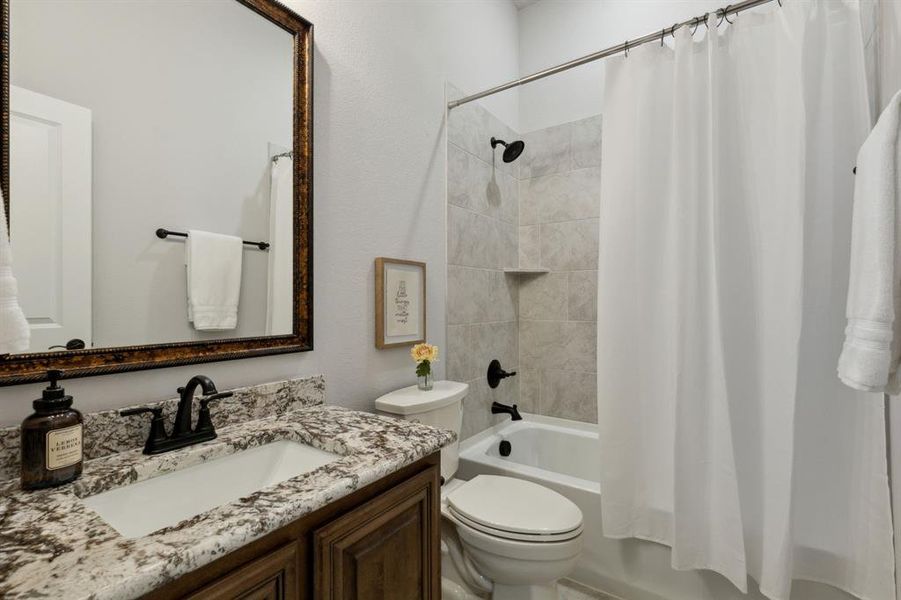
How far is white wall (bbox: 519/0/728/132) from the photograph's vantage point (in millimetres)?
2189

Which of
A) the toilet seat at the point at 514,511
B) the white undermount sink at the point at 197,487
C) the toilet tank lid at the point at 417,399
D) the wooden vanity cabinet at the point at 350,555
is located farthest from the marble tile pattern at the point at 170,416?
the toilet seat at the point at 514,511

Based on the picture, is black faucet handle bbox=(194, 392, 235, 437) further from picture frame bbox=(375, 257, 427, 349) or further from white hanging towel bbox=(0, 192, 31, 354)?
picture frame bbox=(375, 257, 427, 349)

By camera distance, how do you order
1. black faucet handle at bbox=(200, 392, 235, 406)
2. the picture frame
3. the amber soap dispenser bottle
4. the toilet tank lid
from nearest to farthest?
the amber soap dispenser bottle → black faucet handle at bbox=(200, 392, 235, 406) → the toilet tank lid → the picture frame

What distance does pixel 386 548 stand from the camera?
85 centimetres

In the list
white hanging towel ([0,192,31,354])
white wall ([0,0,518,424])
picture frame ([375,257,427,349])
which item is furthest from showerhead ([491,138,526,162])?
white hanging towel ([0,192,31,354])

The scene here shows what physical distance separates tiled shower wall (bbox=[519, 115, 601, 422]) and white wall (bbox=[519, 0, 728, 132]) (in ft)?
0.37

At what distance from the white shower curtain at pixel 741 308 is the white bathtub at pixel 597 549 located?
11 centimetres

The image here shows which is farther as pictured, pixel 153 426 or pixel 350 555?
pixel 153 426

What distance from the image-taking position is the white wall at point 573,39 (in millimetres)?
2189

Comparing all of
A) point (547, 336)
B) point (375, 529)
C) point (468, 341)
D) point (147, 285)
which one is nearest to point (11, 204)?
point (147, 285)

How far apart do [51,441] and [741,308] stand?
1784mm

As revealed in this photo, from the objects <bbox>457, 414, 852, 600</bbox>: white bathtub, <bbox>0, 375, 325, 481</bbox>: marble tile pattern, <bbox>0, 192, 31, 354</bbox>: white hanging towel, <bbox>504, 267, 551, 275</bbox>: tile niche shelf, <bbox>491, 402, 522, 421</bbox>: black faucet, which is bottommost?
<bbox>457, 414, 852, 600</bbox>: white bathtub

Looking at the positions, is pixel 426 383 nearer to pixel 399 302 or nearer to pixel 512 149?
pixel 399 302

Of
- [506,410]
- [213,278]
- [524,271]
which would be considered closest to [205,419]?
[213,278]
